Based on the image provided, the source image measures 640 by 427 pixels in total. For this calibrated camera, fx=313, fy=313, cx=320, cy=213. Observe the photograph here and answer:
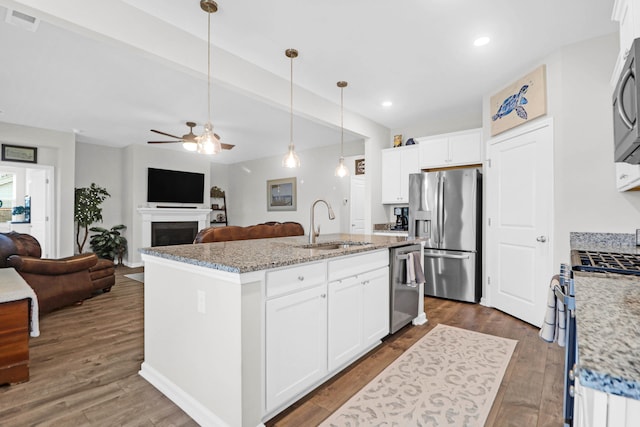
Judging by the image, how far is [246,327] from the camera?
152 centimetres

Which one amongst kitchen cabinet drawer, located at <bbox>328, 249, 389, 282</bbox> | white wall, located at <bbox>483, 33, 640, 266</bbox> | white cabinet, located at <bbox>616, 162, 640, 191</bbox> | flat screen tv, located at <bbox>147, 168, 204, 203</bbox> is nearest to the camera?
white cabinet, located at <bbox>616, 162, 640, 191</bbox>

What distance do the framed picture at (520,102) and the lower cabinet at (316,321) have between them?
222 cm

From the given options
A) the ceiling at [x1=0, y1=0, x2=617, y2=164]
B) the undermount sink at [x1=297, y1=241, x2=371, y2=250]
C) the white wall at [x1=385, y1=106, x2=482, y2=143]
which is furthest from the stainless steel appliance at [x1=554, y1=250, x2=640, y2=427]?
the white wall at [x1=385, y1=106, x2=482, y2=143]

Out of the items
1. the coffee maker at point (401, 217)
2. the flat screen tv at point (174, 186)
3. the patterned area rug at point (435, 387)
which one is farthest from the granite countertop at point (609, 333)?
the flat screen tv at point (174, 186)

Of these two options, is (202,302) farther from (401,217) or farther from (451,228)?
(401,217)

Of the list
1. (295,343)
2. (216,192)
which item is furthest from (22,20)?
(216,192)

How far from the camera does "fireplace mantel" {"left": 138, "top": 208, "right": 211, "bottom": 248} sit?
6.70 metres

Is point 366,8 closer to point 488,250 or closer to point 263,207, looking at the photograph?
point 488,250

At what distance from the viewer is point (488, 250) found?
12.4 ft

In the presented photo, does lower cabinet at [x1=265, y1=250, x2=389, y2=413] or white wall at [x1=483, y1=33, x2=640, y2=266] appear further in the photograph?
white wall at [x1=483, y1=33, x2=640, y2=266]

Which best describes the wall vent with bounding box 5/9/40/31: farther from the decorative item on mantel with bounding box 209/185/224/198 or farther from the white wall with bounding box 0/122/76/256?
the decorative item on mantel with bounding box 209/185/224/198

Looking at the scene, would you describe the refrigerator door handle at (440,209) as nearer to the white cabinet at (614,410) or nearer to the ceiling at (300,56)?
the ceiling at (300,56)

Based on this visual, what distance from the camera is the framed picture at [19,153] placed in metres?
5.25

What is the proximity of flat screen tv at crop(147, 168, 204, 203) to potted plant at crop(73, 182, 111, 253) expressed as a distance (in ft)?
3.15
